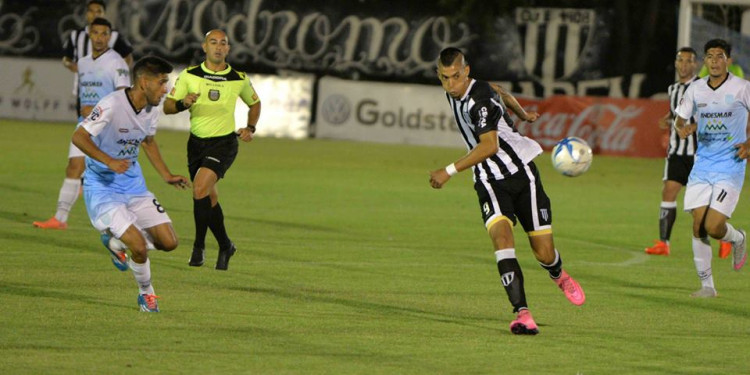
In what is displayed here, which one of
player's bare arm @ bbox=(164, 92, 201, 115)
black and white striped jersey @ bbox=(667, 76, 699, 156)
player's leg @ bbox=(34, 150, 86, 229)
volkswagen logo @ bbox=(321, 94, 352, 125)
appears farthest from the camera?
volkswagen logo @ bbox=(321, 94, 352, 125)

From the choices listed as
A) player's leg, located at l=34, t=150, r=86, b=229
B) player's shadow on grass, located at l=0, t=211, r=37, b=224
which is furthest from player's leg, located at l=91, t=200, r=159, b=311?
player's shadow on grass, located at l=0, t=211, r=37, b=224

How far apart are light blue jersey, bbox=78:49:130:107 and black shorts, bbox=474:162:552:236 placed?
6.66m

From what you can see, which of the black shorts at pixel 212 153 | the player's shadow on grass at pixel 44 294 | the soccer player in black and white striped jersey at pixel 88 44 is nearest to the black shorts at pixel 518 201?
the player's shadow on grass at pixel 44 294

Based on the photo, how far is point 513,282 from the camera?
9.55m

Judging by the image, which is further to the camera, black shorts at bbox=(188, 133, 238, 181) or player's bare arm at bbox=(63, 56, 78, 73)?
player's bare arm at bbox=(63, 56, 78, 73)

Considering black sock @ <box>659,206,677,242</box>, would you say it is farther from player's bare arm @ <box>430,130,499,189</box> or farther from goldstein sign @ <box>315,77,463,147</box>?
goldstein sign @ <box>315,77,463,147</box>

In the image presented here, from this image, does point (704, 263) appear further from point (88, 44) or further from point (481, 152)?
point (88, 44)

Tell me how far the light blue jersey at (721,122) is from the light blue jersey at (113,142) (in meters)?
4.68

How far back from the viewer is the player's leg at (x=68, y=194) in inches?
602

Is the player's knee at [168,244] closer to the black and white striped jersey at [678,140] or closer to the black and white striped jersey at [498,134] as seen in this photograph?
the black and white striped jersey at [498,134]

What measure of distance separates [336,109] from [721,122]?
22143 mm

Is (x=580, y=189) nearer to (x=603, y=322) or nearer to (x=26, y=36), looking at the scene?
(x=603, y=322)

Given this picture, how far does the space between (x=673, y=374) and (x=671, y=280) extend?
4.78 metres

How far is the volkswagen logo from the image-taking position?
110ft
